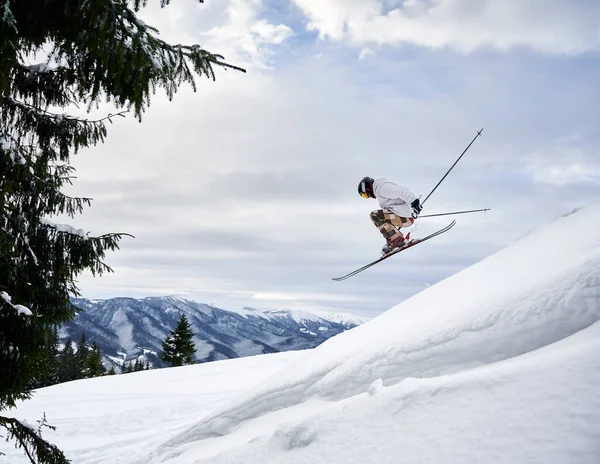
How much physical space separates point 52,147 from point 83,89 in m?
2.33

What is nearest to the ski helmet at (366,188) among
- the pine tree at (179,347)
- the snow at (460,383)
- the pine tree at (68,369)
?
the snow at (460,383)

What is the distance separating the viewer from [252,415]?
562 cm

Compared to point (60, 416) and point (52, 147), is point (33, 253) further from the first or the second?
point (60, 416)

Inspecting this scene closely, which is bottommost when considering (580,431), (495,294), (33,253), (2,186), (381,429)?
(381,429)

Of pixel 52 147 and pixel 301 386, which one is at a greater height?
pixel 52 147

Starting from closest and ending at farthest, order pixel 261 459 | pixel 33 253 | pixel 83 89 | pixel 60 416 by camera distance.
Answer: pixel 261 459 < pixel 83 89 < pixel 33 253 < pixel 60 416

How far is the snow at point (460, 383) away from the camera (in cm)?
255

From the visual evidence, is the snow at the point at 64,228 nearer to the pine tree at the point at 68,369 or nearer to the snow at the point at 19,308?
the snow at the point at 19,308

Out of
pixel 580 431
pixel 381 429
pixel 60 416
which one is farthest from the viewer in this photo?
pixel 60 416

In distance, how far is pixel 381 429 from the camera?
3.09 metres

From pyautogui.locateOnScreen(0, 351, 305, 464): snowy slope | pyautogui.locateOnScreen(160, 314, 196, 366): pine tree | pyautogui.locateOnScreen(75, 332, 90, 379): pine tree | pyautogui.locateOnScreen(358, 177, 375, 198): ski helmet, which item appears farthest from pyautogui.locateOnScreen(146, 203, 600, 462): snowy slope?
pyautogui.locateOnScreen(75, 332, 90, 379): pine tree

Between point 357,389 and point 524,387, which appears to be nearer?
point 524,387

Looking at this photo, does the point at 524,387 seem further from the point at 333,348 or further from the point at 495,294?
the point at 333,348

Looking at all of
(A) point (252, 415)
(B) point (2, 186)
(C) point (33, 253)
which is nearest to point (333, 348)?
(A) point (252, 415)
